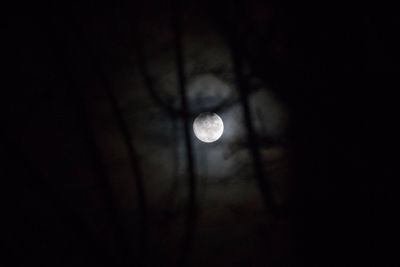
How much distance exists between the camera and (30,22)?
165 inches

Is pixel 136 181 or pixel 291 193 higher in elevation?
pixel 136 181

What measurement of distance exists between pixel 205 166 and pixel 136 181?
0.65 m

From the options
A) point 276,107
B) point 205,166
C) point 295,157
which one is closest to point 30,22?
point 205,166

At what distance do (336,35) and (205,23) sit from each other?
1.22m

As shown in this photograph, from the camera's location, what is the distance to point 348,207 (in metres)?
4.12

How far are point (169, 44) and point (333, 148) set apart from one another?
1.79 meters

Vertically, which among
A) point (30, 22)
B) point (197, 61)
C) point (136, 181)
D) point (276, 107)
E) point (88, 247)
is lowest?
point (88, 247)

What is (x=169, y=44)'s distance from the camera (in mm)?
4168

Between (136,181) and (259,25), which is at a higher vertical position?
(259,25)

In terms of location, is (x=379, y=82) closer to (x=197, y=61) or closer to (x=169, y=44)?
(x=197, y=61)

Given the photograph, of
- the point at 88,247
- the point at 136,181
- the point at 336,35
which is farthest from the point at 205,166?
the point at 336,35

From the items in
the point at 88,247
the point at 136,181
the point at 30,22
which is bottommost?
the point at 88,247

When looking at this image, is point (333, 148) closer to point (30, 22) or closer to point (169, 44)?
point (169, 44)

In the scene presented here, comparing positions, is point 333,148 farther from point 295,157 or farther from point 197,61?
point 197,61
